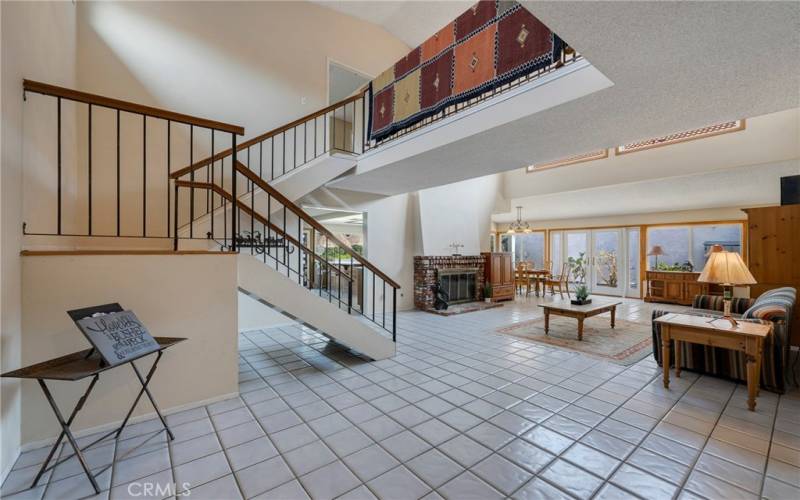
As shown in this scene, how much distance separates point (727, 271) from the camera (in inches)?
117

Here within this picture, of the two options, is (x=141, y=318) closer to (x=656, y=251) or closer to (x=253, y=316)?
(x=253, y=316)

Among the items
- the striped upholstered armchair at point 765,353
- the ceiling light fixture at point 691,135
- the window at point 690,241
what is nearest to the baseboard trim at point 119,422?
the striped upholstered armchair at point 765,353

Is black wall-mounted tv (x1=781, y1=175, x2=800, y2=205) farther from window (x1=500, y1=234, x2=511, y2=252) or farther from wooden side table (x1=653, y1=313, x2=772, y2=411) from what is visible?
window (x1=500, y1=234, x2=511, y2=252)

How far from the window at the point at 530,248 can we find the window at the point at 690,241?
291 cm

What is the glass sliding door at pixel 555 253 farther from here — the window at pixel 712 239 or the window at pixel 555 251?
the window at pixel 712 239

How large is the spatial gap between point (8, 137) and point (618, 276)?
37.9ft

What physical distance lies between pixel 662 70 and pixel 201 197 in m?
5.43

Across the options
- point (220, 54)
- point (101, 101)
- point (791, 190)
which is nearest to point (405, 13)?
point (220, 54)

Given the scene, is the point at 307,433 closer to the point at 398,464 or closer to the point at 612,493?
the point at 398,464

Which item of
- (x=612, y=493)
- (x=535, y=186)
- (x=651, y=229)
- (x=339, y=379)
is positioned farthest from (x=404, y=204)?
(x=651, y=229)

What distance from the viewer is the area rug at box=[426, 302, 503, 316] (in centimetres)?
695

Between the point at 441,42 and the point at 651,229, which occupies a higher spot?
the point at 441,42

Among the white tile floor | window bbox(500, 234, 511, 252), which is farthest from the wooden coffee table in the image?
window bbox(500, 234, 511, 252)

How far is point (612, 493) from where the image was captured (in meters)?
1.79
